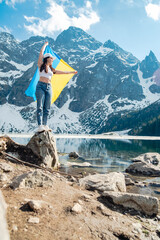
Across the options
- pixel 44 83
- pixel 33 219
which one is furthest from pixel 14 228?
pixel 44 83

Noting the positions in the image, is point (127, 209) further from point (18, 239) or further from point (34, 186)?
point (18, 239)

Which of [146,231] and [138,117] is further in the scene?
[138,117]

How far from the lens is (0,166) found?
6195mm

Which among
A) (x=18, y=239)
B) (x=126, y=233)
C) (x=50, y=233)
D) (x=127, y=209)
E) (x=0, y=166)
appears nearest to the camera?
(x=18, y=239)

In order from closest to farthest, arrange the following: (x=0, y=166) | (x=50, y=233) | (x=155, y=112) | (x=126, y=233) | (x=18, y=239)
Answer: (x=18, y=239), (x=50, y=233), (x=126, y=233), (x=0, y=166), (x=155, y=112)

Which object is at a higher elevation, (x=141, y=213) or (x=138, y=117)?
(x=138, y=117)

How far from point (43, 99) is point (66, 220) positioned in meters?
6.69

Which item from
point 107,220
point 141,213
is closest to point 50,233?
point 107,220

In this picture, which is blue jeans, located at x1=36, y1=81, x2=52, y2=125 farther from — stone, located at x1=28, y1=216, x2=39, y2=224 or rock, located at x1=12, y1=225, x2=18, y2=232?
rock, located at x1=12, y1=225, x2=18, y2=232

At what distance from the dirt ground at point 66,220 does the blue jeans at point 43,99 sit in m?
4.72

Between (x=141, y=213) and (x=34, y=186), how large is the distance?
3165mm

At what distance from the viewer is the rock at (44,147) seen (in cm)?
984

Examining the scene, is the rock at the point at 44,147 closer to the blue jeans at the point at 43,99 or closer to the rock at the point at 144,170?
the blue jeans at the point at 43,99

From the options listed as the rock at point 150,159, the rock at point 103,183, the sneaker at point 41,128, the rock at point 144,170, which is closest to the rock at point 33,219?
the rock at point 103,183
